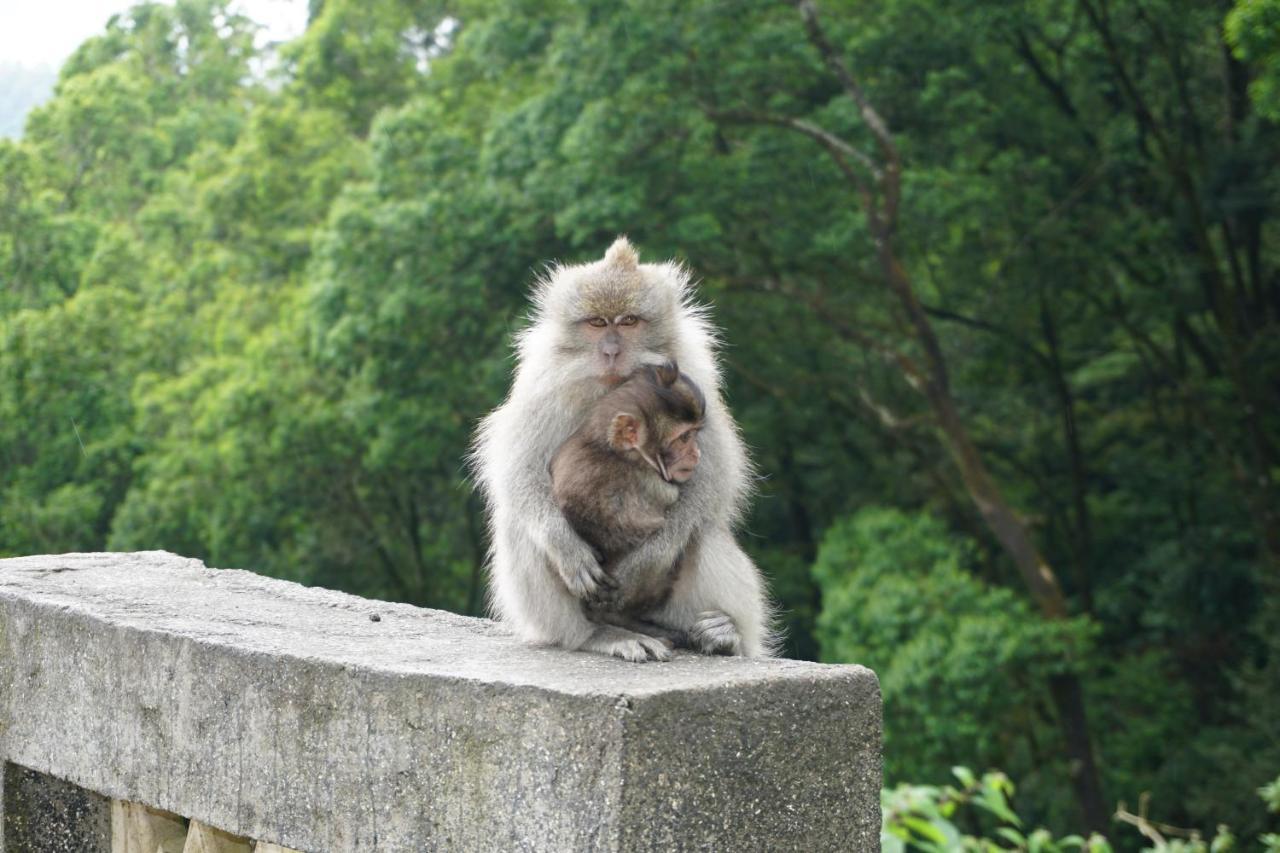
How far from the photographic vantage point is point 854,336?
53.4 ft

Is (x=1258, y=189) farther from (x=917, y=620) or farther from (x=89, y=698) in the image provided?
(x=89, y=698)

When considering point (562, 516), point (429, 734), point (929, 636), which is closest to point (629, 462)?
point (562, 516)

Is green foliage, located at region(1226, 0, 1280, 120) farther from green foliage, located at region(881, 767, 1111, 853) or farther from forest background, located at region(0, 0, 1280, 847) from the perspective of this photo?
green foliage, located at region(881, 767, 1111, 853)

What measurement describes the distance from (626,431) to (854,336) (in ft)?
43.5

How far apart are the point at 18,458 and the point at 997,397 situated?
13.5m

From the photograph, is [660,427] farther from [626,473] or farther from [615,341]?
[615,341]

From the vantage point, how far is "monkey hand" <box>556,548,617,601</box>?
326cm

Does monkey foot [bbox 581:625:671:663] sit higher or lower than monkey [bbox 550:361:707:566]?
lower

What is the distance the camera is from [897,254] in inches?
671

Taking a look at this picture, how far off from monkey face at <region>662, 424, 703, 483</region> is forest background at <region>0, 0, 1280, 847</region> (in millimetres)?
8729

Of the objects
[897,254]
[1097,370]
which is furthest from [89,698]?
[1097,370]

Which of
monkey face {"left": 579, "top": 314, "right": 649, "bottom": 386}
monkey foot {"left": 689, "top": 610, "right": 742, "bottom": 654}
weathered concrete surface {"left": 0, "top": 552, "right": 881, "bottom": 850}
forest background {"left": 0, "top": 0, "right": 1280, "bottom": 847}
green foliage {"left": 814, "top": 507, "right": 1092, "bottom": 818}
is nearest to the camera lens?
weathered concrete surface {"left": 0, "top": 552, "right": 881, "bottom": 850}

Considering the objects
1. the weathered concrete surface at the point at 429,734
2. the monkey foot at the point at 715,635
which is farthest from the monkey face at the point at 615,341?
the weathered concrete surface at the point at 429,734

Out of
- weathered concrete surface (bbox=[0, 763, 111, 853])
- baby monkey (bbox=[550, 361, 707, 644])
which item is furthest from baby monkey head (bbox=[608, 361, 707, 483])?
weathered concrete surface (bbox=[0, 763, 111, 853])
